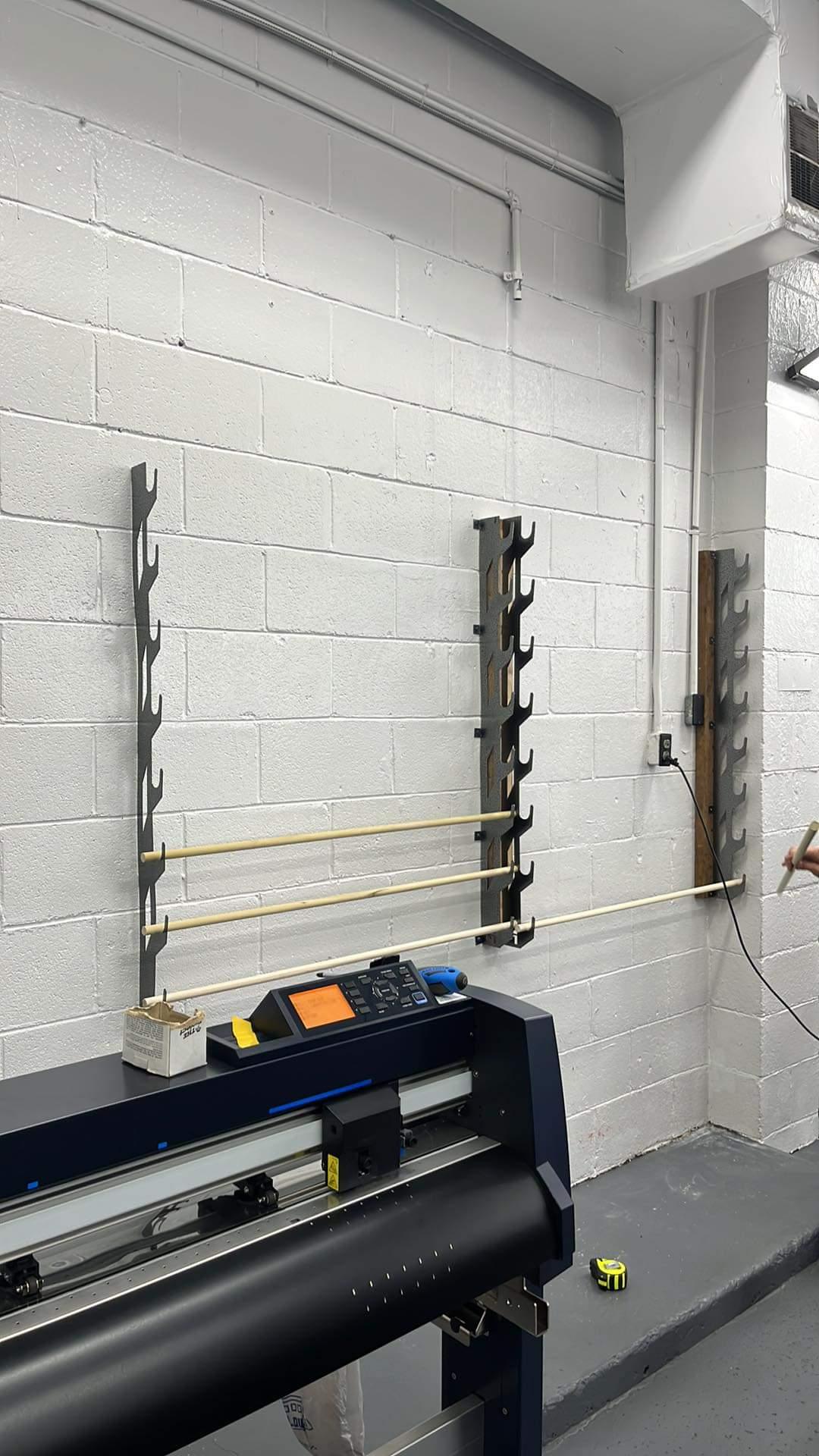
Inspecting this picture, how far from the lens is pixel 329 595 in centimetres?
210

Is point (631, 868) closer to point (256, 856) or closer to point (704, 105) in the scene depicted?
point (256, 856)

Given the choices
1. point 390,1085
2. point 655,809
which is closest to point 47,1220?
point 390,1085

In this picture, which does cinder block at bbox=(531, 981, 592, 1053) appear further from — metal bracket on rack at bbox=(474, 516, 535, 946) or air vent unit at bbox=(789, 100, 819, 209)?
air vent unit at bbox=(789, 100, 819, 209)

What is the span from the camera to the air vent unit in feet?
7.25

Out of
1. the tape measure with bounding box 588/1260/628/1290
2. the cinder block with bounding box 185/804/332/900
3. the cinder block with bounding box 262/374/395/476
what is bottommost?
the tape measure with bounding box 588/1260/628/1290

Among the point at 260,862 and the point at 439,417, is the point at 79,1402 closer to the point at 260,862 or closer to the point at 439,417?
the point at 260,862

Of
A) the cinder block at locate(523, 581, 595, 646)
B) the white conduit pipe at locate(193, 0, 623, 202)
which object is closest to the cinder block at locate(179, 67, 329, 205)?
the white conduit pipe at locate(193, 0, 623, 202)

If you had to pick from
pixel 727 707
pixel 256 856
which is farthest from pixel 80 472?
pixel 727 707

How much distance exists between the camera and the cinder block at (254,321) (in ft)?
6.21

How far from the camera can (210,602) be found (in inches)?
75.6

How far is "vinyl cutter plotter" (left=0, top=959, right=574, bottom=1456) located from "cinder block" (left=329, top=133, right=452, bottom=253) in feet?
5.17

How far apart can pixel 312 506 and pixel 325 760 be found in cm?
52

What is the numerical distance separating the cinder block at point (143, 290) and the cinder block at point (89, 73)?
0.67 ft

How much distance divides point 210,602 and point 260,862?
0.52 m
